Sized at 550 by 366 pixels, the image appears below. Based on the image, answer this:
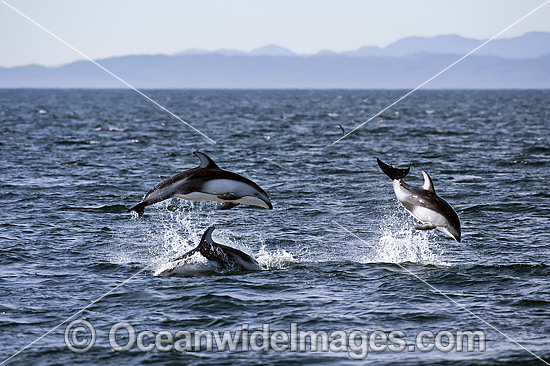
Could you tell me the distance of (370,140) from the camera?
51.8m

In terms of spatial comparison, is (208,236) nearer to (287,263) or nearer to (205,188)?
(205,188)

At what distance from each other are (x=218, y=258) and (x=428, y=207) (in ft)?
13.7

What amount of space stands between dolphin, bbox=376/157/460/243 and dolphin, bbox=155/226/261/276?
3.32 metres

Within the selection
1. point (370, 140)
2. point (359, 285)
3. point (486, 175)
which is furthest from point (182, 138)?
point (359, 285)

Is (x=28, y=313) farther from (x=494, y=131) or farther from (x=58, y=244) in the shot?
(x=494, y=131)

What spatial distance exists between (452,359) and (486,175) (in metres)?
20.8

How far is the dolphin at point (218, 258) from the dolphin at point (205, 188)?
3.26 feet

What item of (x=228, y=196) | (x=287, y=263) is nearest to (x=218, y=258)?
(x=228, y=196)

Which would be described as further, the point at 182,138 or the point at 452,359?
the point at 182,138

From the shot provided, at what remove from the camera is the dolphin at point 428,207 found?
15992 mm

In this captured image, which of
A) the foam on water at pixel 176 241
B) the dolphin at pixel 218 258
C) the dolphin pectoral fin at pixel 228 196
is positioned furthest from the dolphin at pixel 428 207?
the dolphin at pixel 218 258

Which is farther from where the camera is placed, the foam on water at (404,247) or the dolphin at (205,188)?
the foam on water at (404,247)

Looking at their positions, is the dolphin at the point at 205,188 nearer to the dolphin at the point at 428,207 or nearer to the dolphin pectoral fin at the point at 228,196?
the dolphin pectoral fin at the point at 228,196

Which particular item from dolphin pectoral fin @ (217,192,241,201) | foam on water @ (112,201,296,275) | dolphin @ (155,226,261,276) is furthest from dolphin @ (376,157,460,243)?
dolphin @ (155,226,261,276)
